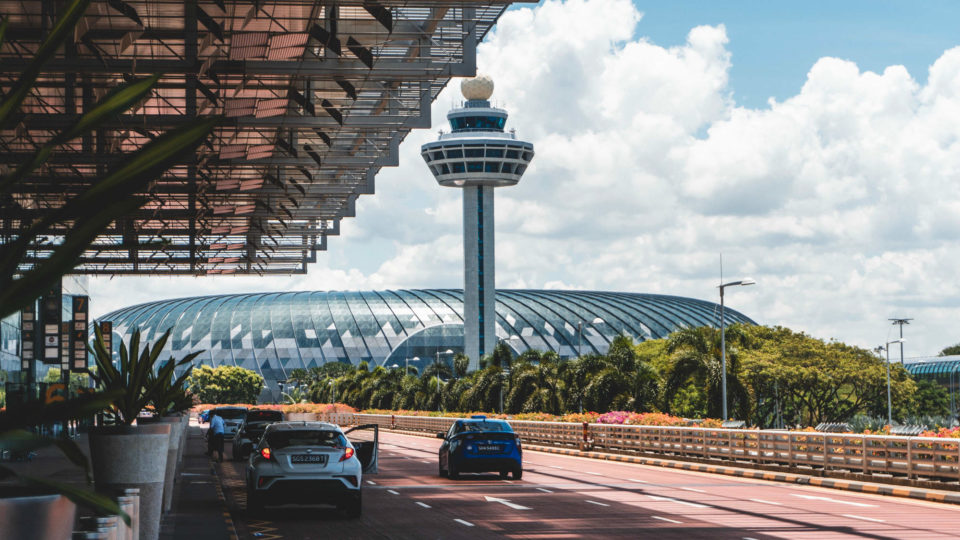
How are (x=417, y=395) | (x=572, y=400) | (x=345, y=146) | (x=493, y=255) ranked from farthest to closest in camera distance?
(x=493, y=255)
(x=417, y=395)
(x=572, y=400)
(x=345, y=146)

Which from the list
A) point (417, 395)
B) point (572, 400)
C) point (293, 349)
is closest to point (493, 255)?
point (293, 349)

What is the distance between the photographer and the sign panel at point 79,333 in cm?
6062

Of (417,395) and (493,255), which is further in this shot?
(493,255)

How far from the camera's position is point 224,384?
155500 millimetres

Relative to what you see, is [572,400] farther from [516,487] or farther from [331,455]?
[331,455]

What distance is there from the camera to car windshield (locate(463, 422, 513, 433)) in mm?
28797

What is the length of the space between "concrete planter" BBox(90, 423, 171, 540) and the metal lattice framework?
8.88m

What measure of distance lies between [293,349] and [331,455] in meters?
153

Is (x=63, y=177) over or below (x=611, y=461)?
over

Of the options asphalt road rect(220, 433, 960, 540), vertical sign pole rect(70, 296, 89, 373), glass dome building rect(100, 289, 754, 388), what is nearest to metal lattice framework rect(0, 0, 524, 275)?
asphalt road rect(220, 433, 960, 540)

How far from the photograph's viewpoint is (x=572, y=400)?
215 feet

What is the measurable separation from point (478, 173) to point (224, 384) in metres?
44.3

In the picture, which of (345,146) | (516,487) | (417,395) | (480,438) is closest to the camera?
(516,487)

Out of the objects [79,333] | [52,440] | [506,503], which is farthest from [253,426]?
[52,440]
